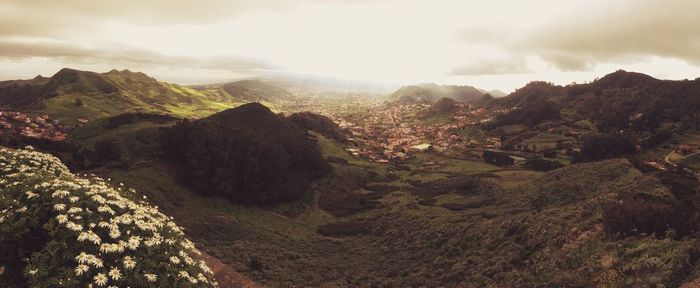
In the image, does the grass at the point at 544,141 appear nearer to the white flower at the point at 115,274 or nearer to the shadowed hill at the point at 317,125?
the shadowed hill at the point at 317,125

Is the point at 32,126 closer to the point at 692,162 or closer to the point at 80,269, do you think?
the point at 80,269

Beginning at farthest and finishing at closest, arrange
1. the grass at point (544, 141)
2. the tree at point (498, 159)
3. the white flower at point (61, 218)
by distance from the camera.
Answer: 1. the grass at point (544, 141)
2. the tree at point (498, 159)
3. the white flower at point (61, 218)

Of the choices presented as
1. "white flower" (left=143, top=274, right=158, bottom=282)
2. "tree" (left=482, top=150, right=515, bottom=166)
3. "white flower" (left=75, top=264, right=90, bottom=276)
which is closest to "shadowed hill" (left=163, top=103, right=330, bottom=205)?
"white flower" (left=143, top=274, right=158, bottom=282)

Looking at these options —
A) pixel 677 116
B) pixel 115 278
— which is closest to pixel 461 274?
pixel 115 278

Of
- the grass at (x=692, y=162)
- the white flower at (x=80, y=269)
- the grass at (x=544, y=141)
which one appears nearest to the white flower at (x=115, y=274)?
the white flower at (x=80, y=269)

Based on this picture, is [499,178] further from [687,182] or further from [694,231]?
[694,231]

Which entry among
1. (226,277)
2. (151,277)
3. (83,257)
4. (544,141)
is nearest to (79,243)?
(83,257)
